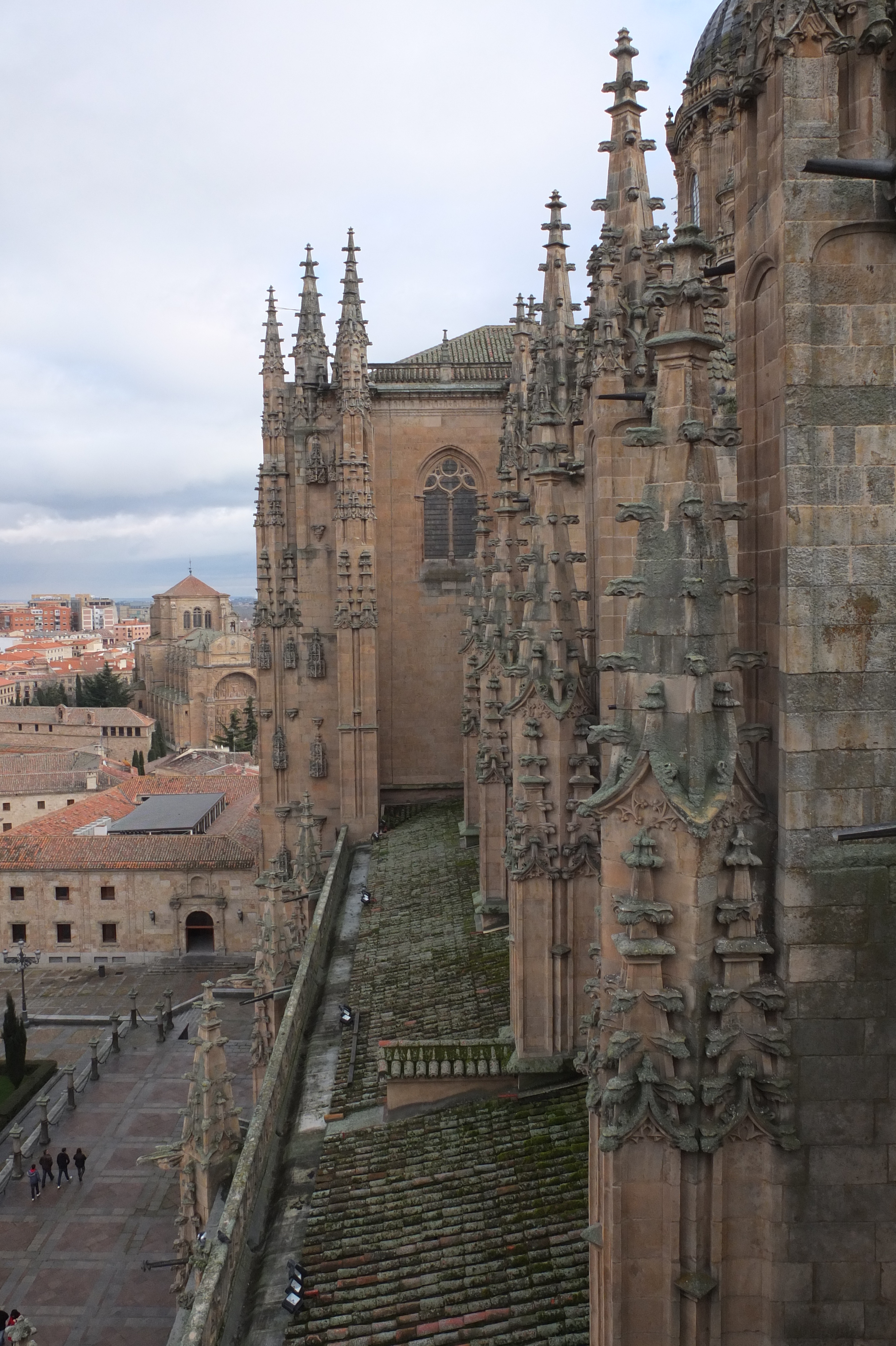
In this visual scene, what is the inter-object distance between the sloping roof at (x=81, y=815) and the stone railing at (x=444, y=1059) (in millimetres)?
38451

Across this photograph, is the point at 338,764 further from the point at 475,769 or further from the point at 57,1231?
the point at 57,1231

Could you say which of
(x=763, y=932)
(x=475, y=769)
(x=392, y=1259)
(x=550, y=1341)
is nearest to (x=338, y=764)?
(x=475, y=769)

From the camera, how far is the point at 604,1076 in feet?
18.6

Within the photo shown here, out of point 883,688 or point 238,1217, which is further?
point 238,1217

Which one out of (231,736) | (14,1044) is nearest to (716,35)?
(14,1044)

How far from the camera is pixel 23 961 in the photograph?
127 feet

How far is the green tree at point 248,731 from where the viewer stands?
96562 mm

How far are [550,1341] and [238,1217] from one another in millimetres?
3963

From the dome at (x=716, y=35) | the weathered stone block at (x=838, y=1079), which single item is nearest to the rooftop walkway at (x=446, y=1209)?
the weathered stone block at (x=838, y=1079)

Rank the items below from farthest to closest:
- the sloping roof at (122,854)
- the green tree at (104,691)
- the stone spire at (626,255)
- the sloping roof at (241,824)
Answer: the green tree at (104,691), the sloping roof at (241,824), the sloping roof at (122,854), the stone spire at (626,255)

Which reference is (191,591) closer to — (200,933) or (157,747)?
(157,747)

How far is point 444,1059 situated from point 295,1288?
3.30 metres

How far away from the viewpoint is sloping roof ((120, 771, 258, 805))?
58.5 m

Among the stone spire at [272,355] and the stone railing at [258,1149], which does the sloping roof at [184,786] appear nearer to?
the stone spire at [272,355]
